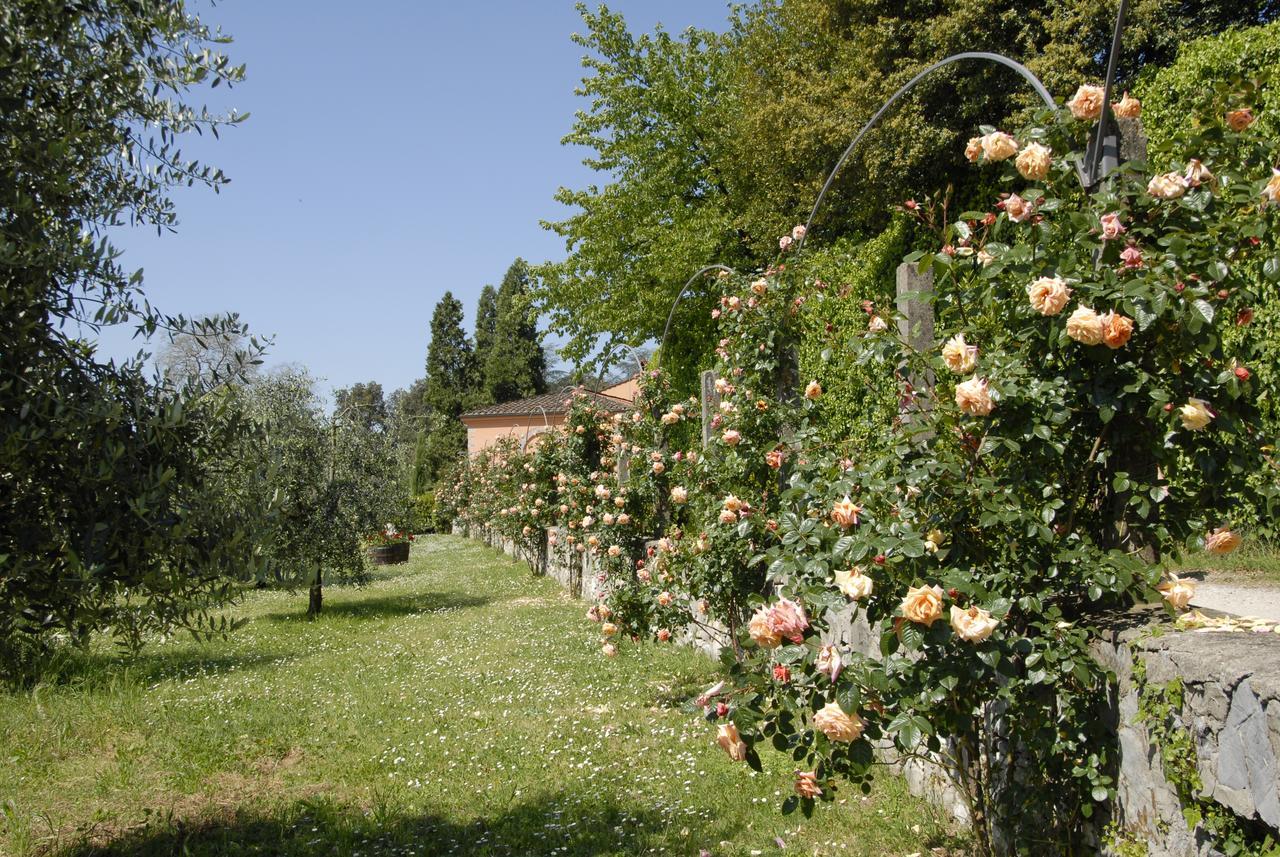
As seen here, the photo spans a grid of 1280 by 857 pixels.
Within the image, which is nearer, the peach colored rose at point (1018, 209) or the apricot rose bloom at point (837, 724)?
the apricot rose bloom at point (837, 724)

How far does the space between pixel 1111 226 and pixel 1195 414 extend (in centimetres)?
62

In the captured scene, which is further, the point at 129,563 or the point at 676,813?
the point at 676,813

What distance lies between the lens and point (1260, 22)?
980cm

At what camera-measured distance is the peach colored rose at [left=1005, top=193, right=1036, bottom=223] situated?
9.28 ft

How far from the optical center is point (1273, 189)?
2.49 metres

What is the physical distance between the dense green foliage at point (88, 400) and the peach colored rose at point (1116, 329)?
2937mm

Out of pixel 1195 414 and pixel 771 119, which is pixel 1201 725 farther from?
pixel 771 119

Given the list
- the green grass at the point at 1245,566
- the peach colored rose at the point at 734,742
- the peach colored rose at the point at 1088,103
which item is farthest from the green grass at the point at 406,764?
the green grass at the point at 1245,566

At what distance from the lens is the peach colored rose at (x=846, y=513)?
2.81 m

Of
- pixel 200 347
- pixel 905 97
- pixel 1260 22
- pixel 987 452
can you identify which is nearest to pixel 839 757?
pixel 987 452

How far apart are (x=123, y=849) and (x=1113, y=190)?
5212mm

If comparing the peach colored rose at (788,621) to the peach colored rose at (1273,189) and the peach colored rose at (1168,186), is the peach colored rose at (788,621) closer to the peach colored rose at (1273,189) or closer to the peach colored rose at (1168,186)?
the peach colored rose at (1168,186)

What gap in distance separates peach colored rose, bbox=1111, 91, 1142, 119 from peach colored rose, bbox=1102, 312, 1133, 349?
0.85 m

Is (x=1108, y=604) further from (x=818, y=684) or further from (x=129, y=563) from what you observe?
(x=129, y=563)
